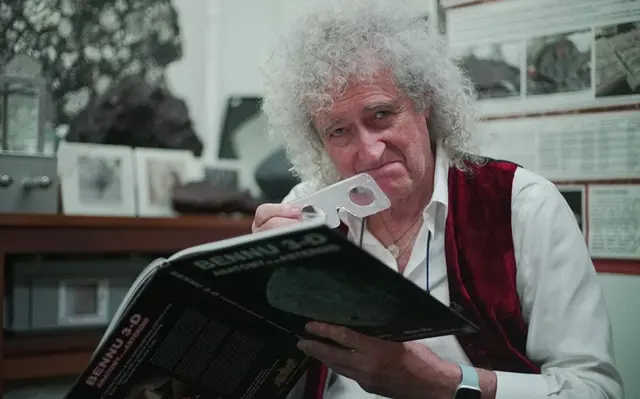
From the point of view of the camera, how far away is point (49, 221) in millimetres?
1402

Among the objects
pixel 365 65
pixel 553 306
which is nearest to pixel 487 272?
pixel 553 306

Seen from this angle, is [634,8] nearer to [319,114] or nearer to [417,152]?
[417,152]

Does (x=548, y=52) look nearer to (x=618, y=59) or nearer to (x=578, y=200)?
(x=618, y=59)

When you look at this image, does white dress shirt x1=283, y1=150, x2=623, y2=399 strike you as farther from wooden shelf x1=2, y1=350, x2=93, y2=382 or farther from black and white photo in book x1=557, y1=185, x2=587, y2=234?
wooden shelf x1=2, y1=350, x2=93, y2=382

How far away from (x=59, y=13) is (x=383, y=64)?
1119mm

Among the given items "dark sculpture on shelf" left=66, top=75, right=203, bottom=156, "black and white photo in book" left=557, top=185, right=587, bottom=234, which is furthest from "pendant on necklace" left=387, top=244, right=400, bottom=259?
"dark sculpture on shelf" left=66, top=75, right=203, bottom=156

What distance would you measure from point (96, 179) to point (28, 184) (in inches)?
8.2

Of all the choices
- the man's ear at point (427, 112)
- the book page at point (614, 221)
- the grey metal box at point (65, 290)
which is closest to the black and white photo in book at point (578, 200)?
the book page at point (614, 221)

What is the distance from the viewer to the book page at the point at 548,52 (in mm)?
1082

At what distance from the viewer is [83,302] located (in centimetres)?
153

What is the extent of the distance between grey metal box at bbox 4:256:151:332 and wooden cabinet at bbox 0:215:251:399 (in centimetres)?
3

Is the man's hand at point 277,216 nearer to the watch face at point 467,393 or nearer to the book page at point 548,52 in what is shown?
the watch face at point 467,393

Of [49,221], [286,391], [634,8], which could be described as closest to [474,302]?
[286,391]

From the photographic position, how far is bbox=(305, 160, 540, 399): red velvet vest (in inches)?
37.8
